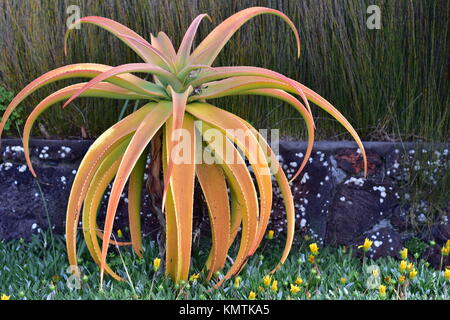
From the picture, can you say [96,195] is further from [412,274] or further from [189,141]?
[412,274]

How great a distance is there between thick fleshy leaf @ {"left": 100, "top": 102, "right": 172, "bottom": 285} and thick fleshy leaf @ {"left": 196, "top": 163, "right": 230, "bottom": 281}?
0.68ft

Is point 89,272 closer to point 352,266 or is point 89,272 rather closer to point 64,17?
point 352,266

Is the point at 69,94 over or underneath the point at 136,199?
over

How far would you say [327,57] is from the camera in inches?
101

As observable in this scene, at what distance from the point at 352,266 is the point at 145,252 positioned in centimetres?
78

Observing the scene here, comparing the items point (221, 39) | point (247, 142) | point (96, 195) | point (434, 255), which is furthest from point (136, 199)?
point (434, 255)

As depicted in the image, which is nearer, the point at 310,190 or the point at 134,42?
the point at 134,42

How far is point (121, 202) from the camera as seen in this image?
2502 mm

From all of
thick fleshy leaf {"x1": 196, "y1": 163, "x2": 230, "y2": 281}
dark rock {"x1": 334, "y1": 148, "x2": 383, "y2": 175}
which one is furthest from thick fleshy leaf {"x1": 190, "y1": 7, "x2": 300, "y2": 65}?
dark rock {"x1": 334, "y1": 148, "x2": 383, "y2": 175}

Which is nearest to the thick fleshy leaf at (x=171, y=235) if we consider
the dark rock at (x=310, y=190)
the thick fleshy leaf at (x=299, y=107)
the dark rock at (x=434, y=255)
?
the thick fleshy leaf at (x=299, y=107)

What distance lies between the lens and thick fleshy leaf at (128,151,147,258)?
215 centimetres

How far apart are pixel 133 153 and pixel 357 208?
41.4 inches

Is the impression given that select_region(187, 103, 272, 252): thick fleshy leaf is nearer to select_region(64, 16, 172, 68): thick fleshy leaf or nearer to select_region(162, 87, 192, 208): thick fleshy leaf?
select_region(162, 87, 192, 208): thick fleshy leaf

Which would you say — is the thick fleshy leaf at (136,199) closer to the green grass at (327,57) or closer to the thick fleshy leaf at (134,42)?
the thick fleshy leaf at (134,42)
